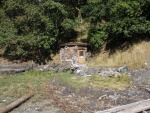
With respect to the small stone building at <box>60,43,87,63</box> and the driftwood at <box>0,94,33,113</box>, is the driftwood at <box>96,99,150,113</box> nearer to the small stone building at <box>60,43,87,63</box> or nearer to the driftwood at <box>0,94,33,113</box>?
the driftwood at <box>0,94,33,113</box>

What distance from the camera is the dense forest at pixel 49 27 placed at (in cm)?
2853

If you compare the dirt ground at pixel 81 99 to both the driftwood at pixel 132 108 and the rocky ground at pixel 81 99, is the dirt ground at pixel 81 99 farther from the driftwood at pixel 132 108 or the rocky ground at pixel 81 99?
the driftwood at pixel 132 108

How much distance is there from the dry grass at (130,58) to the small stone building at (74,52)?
1773mm

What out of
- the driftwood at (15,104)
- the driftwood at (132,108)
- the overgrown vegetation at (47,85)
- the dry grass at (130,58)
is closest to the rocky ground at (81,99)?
the driftwood at (15,104)

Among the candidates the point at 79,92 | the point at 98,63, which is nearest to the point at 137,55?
the point at 98,63

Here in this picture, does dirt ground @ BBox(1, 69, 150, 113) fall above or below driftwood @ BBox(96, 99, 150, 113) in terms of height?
below

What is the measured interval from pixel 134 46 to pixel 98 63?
179 inches

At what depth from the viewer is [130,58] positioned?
89.2ft

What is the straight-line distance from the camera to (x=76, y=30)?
3669cm

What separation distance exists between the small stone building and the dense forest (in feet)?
4.38

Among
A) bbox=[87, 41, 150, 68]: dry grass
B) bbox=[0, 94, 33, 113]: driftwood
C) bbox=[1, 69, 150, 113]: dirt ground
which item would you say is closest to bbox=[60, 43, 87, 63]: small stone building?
bbox=[87, 41, 150, 68]: dry grass

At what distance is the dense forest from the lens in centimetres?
2853

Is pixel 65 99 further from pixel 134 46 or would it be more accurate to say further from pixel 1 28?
pixel 1 28

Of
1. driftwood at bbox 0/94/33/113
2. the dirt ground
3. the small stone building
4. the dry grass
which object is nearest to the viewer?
driftwood at bbox 0/94/33/113
